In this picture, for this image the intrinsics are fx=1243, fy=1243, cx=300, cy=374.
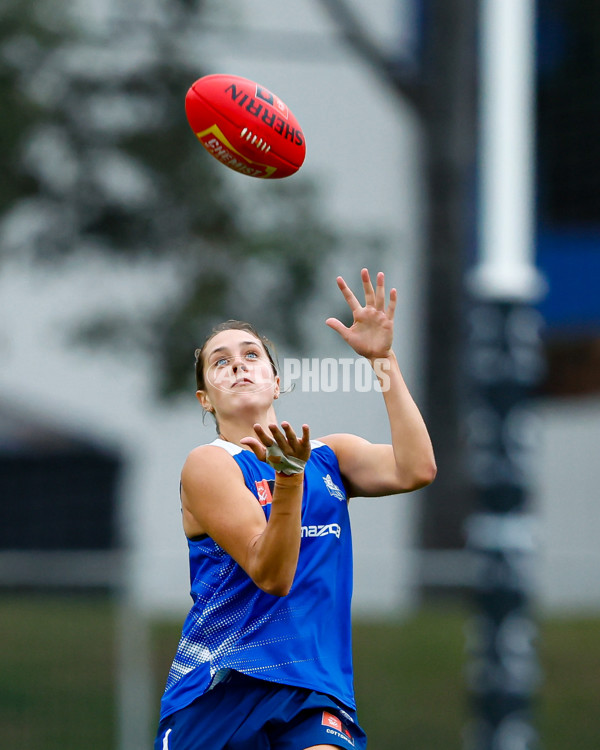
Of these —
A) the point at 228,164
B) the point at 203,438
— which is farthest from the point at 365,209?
the point at 228,164

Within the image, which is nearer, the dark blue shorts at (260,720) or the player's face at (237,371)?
the dark blue shorts at (260,720)

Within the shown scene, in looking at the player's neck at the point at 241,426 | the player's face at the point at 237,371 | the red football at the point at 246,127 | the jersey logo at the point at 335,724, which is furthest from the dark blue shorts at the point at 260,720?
the red football at the point at 246,127

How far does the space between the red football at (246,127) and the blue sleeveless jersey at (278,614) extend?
1.03 m

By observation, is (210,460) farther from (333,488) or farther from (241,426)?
(333,488)

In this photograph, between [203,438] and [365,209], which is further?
[203,438]

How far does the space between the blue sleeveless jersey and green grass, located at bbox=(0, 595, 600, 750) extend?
20.1 ft

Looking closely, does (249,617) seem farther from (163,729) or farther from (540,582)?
(540,582)

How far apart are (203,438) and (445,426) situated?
414 cm

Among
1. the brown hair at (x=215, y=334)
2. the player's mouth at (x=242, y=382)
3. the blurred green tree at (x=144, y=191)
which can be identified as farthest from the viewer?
the blurred green tree at (x=144, y=191)

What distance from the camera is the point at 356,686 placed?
9.97m

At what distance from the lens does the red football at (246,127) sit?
4023 mm

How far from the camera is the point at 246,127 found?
4.02 meters

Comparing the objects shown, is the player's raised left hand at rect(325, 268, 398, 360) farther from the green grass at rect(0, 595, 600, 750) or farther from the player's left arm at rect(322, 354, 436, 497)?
the green grass at rect(0, 595, 600, 750)

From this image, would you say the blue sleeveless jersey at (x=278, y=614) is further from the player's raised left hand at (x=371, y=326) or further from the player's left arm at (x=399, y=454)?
the player's raised left hand at (x=371, y=326)
